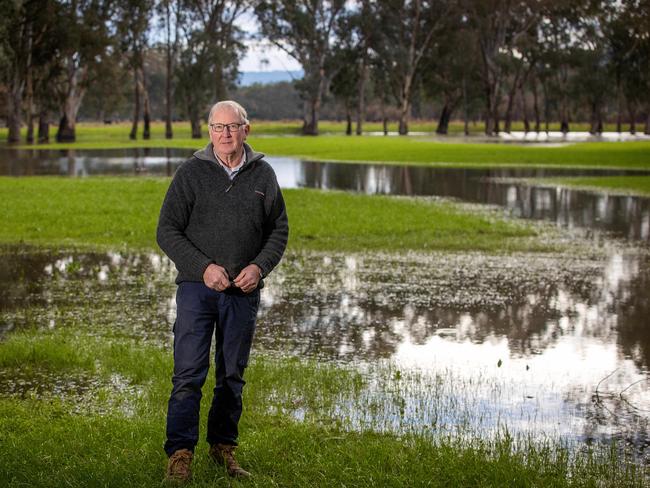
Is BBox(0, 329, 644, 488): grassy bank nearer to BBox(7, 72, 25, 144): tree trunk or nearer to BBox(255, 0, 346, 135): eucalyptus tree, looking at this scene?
BBox(7, 72, 25, 144): tree trunk

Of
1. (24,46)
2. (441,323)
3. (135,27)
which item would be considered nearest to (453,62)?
(135,27)

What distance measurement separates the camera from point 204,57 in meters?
81.0

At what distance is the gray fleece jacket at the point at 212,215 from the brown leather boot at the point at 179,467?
0.90m

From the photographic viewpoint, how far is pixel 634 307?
12.1 m

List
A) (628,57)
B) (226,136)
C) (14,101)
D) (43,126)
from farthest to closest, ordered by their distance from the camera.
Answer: (628,57)
(43,126)
(14,101)
(226,136)

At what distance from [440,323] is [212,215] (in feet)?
18.9

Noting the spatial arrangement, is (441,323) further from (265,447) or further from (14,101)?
(14,101)

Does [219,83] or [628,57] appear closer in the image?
[219,83]

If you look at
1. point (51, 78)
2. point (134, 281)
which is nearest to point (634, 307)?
point (134, 281)

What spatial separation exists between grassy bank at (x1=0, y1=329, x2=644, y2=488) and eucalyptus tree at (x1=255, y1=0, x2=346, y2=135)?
79.6m

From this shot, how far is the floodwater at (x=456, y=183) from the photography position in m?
22.3

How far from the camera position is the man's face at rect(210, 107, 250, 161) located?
567cm

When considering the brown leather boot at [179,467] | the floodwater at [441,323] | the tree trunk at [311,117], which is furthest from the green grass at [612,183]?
the tree trunk at [311,117]

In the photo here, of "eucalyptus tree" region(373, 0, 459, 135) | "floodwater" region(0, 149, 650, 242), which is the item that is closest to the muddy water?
"floodwater" region(0, 149, 650, 242)
